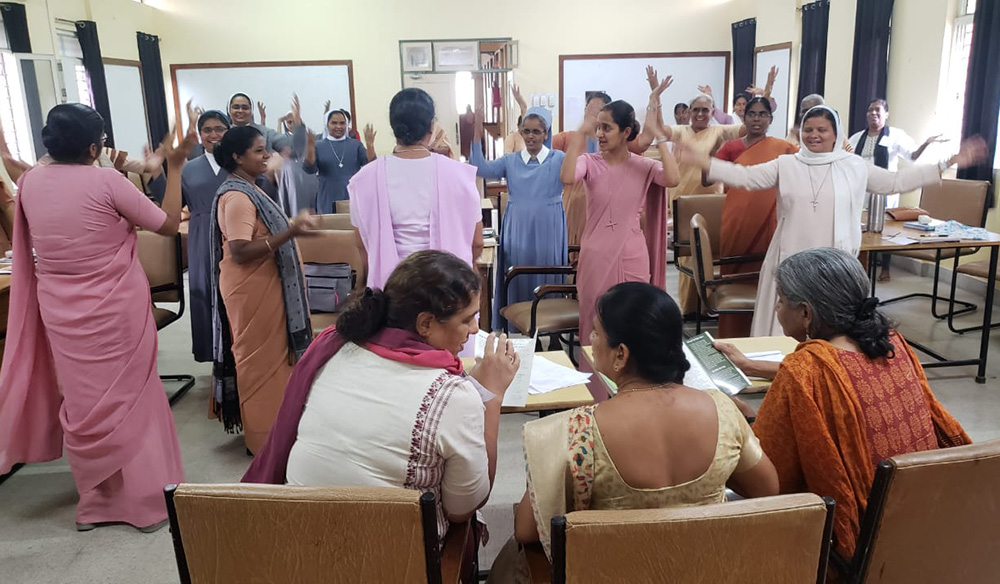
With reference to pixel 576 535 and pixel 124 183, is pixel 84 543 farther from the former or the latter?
pixel 576 535

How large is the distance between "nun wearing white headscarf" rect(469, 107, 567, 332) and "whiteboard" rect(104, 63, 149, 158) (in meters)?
5.61

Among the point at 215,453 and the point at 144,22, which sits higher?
the point at 144,22

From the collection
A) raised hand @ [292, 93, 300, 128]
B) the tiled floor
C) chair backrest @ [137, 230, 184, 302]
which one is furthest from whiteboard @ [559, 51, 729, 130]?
chair backrest @ [137, 230, 184, 302]

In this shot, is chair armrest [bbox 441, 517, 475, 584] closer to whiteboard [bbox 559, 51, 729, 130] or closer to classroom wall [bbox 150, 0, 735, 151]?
whiteboard [bbox 559, 51, 729, 130]

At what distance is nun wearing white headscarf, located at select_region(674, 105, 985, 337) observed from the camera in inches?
124

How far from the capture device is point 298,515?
3.81 ft

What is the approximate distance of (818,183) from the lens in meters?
3.18

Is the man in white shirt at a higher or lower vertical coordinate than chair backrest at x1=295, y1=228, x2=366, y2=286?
higher

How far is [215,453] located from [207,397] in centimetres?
75

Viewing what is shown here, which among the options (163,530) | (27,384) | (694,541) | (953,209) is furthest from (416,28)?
(694,541)

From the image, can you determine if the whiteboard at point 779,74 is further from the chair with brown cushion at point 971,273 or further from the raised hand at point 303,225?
the raised hand at point 303,225

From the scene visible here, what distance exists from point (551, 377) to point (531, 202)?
85.7 inches

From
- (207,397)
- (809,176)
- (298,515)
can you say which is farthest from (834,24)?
(298,515)

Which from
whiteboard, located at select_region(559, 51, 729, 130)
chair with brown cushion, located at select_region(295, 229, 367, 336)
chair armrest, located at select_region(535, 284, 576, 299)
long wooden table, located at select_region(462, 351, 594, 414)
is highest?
whiteboard, located at select_region(559, 51, 729, 130)
